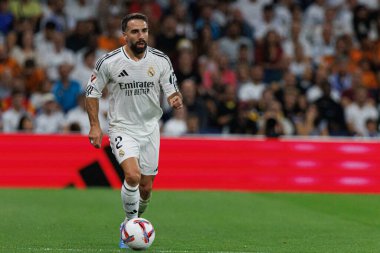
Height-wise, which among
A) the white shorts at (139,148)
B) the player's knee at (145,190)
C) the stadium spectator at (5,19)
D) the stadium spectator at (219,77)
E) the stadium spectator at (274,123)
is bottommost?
the stadium spectator at (274,123)

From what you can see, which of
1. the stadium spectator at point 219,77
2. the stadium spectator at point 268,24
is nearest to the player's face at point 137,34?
the stadium spectator at point 219,77

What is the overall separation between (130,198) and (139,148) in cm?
64

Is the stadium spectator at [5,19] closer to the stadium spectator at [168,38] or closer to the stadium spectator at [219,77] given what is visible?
the stadium spectator at [168,38]

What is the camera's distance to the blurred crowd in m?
20.8

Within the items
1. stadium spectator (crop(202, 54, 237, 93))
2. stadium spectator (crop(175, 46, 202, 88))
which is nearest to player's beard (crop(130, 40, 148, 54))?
stadium spectator (crop(175, 46, 202, 88))

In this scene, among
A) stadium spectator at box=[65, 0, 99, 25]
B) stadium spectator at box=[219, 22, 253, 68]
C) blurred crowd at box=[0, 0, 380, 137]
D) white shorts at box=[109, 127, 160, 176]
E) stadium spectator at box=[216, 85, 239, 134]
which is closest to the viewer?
white shorts at box=[109, 127, 160, 176]

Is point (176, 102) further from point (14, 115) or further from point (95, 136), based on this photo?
point (14, 115)

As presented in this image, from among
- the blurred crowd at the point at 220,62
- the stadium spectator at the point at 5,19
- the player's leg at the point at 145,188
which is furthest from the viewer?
the stadium spectator at the point at 5,19

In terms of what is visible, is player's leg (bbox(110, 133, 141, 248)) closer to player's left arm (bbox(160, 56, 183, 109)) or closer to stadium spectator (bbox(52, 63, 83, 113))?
player's left arm (bbox(160, 56, 183, 109))

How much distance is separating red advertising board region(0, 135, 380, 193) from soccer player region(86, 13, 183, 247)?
8.11m

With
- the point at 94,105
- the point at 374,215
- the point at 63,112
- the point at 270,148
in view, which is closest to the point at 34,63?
the point at 63,112

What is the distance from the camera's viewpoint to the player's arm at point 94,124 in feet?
33.1

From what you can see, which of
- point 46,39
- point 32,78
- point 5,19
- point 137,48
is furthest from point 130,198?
point 5,19

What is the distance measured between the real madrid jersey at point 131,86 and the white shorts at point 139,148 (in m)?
0.08
